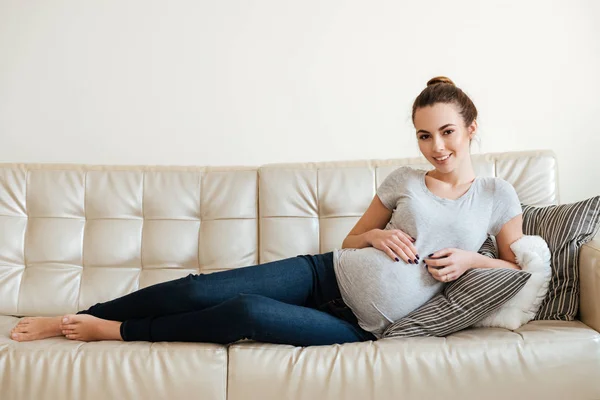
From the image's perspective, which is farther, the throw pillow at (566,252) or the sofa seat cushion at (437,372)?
the throw pillow at (566,252)

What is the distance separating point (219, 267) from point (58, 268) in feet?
1.99

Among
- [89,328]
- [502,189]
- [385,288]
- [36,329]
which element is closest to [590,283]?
[502,189]

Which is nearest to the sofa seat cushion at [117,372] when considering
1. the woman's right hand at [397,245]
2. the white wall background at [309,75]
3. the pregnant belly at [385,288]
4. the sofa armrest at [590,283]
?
the pregnant belly at [385,288]

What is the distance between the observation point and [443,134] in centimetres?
184

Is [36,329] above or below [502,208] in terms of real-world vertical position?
below

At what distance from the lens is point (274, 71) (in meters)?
2.78

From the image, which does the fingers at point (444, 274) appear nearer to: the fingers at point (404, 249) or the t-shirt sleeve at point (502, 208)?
the fingers at point (404, 249)

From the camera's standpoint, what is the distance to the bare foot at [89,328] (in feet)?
5.99

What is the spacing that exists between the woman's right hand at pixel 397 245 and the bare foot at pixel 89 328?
0.81 meters

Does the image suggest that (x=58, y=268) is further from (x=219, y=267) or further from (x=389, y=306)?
(x=389, y=306)

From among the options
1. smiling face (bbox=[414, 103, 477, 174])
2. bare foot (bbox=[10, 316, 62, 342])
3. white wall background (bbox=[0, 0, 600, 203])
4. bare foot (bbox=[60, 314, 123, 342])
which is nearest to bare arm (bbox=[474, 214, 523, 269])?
smiling face (bbox=[414, 103, 477, 174])

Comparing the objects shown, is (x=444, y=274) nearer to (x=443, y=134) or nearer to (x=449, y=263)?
(x=449, y=263)

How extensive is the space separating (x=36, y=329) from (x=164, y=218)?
26.0 inches

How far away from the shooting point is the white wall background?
2771 millimetres
